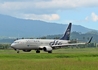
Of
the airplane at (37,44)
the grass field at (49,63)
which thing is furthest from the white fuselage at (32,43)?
the grass field at (49,63)

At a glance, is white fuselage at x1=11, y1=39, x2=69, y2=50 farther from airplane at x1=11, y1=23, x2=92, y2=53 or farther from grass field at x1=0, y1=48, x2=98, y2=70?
grass field at x1=0, y1=48, x2=98, y2=70

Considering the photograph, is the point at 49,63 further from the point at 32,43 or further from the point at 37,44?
the point at 37,44

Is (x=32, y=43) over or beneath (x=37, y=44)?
over

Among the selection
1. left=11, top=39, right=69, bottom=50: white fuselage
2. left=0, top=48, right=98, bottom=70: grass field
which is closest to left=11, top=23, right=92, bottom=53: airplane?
left=11, top=39, right=69, bottom=50: white fuselage

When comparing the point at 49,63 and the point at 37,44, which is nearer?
the point at 49,63

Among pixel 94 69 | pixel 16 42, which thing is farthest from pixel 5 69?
pixel 16 42

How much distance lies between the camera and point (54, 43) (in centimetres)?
9800

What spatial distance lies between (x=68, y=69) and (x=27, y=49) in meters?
58.9

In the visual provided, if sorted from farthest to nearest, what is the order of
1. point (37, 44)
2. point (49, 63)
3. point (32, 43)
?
point (37, 44)
point (32, 43)
point (49, 63)

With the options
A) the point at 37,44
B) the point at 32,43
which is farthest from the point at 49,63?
the point at 37,44

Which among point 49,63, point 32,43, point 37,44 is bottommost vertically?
point 49,63

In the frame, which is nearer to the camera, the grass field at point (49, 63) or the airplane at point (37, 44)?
the grass field at point (49, 63)

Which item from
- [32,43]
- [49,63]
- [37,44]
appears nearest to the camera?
[49,63]

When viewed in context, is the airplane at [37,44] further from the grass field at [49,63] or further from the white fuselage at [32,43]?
the grass field at [49,63]
